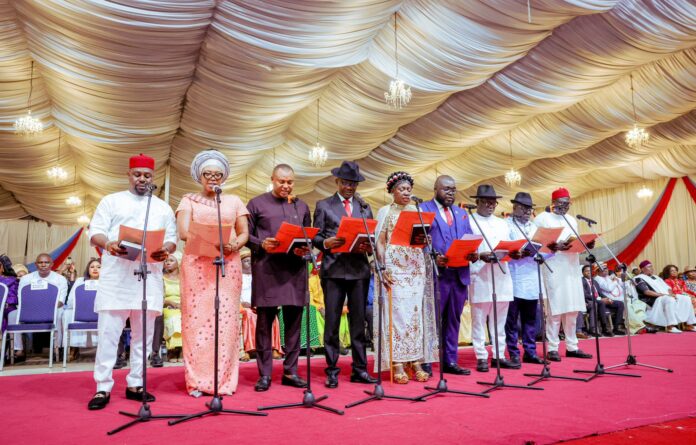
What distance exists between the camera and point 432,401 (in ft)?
11.0

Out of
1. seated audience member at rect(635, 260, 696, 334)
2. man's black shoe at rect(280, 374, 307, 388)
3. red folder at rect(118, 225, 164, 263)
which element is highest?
red folder at rect(118, 225, 164, 263)

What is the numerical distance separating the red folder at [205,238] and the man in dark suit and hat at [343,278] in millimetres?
826

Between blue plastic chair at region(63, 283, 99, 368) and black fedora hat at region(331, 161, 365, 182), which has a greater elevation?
black fedora hat at region(331, 161, 365, 182)

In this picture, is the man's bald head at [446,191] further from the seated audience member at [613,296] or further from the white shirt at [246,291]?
the seated audience member at [613,296]

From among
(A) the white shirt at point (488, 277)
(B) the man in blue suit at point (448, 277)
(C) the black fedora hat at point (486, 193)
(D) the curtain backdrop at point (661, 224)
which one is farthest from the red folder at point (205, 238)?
(D) the curtain backdrop at point (661, 224)

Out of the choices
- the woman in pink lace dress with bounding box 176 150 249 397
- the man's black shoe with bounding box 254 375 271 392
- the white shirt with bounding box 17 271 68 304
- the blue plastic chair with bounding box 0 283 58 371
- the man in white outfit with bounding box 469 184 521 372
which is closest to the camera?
the woman in pink lace dress with bounding box 176 150 249 397

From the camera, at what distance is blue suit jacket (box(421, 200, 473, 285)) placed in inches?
181

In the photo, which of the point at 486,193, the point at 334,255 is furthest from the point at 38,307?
the point at 486,193

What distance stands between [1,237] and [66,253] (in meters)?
2.14

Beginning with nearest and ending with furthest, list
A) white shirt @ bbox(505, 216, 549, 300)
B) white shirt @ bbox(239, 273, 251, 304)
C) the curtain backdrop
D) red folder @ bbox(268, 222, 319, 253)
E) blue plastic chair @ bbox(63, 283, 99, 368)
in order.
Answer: red folder @ bbox(268, 222, 319, 253), white shirt @ bbox(505, 216, 549, 300), blue plastic chair @ bbox(63, 283, 99, 368), white shirt @ bbox(239, 273, 251, 304), the curtain backdrop

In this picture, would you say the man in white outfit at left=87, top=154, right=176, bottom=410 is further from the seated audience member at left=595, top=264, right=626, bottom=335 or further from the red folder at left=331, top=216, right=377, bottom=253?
the seated audience member at left=595, top=264, right=626, bottom=335

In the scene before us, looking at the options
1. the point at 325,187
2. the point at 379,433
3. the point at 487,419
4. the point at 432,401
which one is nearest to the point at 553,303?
the point at 432,401

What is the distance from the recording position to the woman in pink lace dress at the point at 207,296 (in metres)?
3.71

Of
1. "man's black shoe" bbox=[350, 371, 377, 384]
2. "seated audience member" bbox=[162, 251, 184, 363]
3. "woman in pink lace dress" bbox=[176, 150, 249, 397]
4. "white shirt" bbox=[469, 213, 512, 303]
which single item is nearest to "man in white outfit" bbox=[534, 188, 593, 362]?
"white shirt" bbox=[469, 213, 512, 303]
